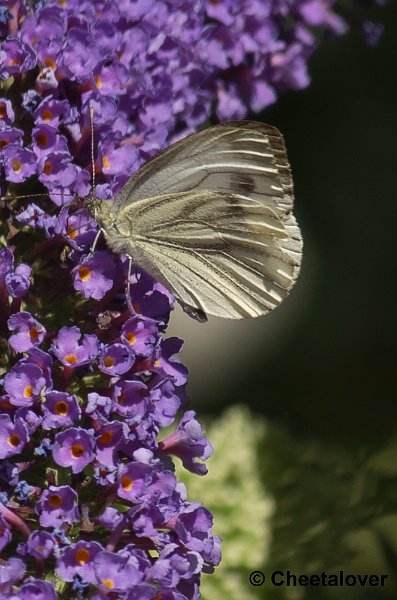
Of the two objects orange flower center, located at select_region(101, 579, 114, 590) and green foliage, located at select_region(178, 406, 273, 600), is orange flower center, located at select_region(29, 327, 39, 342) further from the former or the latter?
green foliage, located at select_region(178, 406, 273, 600)

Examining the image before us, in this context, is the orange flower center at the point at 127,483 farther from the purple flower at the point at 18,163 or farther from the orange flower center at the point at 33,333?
the purple flower at the point at 18,163

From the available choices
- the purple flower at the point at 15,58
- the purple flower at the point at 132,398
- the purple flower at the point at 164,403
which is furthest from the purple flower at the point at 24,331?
the purple flower at the point at 15,58

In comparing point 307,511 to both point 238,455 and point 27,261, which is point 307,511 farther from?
point 27,261

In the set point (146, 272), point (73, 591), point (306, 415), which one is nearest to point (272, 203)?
point (146, 272)

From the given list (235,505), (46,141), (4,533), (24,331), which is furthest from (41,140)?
(235,505)

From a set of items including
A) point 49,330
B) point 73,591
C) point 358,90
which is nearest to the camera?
point 73,591

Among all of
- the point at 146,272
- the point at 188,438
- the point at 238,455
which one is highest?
the point at 146,272

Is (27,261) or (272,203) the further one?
(272,203)
